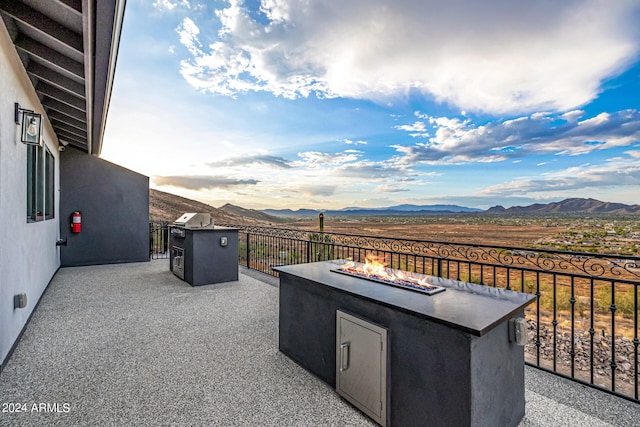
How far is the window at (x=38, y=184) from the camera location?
3.81 metres

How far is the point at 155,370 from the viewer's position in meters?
2.39

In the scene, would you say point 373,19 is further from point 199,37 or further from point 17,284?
point 17,284

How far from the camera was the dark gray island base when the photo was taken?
1.36 meters

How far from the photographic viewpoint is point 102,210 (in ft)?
23.5

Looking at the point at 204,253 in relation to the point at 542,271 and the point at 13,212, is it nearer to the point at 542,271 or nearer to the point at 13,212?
the point at 13,212

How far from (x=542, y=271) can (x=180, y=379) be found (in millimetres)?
3125

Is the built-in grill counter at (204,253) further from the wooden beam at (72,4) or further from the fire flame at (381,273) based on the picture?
the wooden beam at (72,4)

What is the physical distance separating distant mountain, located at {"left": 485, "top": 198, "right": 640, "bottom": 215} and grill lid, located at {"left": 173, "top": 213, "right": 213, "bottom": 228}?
32.6 ft

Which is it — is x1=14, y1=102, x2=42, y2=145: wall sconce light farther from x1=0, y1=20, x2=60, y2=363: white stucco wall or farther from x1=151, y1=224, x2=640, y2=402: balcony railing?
x1=151, y1=224, x2=640, y2=402: balcony railing

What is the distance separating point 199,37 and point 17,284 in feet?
17.4

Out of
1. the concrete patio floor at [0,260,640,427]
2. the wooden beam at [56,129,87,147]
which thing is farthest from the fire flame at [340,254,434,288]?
the wooden beam at [56,129,87,147]

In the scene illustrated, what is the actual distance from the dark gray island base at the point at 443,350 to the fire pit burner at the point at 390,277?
2.8 inches

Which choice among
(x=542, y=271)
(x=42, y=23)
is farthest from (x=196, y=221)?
(x=542, y=271)

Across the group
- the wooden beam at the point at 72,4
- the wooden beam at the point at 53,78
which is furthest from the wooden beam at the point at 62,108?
the wooden beam at the point at 72,4
